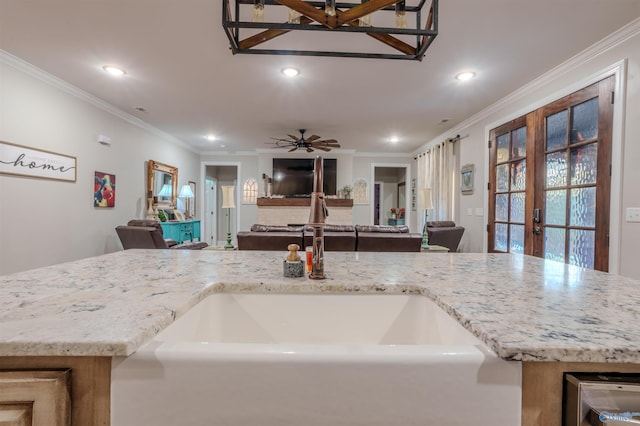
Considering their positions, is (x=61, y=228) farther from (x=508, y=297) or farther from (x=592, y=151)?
(x=592, y=151)

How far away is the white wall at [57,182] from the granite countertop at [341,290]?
275cm

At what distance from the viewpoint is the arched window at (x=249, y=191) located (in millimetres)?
7309

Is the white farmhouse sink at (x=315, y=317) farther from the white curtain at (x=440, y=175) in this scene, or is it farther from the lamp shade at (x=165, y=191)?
the lamp shade at (x=165, y=191)

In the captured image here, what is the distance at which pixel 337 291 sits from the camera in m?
0.83

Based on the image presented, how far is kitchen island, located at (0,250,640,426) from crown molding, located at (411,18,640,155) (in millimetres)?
2470

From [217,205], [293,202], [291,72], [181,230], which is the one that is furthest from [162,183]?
[291,72]

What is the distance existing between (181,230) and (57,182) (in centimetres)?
221

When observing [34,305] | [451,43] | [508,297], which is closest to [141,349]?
[34,305]

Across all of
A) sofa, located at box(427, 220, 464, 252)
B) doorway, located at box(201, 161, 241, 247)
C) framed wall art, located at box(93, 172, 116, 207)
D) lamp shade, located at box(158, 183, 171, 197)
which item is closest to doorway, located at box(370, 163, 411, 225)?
doorway, located at box(201, 161, 241, 247)

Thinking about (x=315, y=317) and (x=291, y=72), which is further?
(x=291, y=72)

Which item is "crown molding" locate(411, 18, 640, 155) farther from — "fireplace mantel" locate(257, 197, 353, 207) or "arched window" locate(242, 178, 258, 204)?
"arched window" locate(242, 178, 258, 204)

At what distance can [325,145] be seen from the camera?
5223 mm

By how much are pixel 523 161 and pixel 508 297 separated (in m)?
3.47

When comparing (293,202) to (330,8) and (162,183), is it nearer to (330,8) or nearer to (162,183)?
(162,183)
